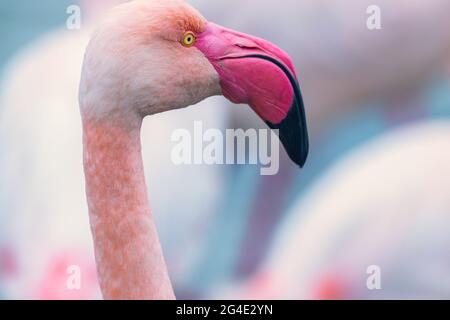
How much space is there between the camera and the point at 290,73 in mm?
1711

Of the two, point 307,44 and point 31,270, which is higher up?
point 307,44

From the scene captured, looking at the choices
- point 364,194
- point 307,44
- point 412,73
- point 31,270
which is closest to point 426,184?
point 364,194

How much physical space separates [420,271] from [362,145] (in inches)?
21.2

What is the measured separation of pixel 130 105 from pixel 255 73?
0.35 m

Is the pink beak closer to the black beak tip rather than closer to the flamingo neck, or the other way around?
the black beak tip

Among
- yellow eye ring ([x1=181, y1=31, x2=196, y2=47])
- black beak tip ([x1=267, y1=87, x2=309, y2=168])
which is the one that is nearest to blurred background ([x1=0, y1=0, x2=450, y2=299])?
black beak tip ([x1=267, y1=87, x2=309, y2=168])

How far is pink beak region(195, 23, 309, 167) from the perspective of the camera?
1.69 m

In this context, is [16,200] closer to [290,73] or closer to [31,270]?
[31,270]

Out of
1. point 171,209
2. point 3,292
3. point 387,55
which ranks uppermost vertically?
point 387,55

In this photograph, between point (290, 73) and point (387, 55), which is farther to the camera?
point (387, 55)

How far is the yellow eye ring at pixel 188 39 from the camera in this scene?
1.64m

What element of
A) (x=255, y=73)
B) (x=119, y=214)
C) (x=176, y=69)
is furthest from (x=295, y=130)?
(x=119, y=214)

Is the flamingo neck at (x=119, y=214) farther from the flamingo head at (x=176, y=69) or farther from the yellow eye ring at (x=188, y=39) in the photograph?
the yellow eye ring at (x=188, y=39)

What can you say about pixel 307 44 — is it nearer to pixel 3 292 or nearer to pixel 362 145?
pixel 362 145
